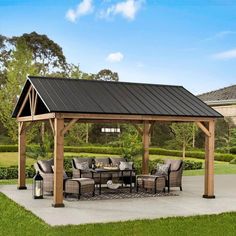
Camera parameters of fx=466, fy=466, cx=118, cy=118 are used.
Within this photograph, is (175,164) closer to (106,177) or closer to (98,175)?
(106,177)

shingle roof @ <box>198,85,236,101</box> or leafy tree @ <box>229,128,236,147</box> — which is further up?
shingle roof @ <box>198,85,236,101</box>

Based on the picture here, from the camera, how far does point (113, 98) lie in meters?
13.1

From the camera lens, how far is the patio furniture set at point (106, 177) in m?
12.6

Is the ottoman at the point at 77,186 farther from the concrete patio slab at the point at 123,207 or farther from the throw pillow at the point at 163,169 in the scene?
the throw pillow at the point at 163,169

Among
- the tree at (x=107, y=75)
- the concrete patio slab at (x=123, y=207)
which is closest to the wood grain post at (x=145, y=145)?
the concrete patio slab at (x=123, y=207)

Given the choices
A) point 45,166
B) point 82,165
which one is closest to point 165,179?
point 82,165

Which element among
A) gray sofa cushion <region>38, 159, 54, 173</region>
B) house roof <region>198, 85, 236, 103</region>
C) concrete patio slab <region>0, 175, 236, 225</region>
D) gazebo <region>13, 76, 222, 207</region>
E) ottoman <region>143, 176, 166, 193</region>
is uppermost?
house roof <region>198, 85, 236, 103</region>

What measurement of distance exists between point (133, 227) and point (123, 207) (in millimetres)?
2226

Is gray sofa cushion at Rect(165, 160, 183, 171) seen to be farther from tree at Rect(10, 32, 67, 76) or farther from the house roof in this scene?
tree at Rect(10, 32, 67, 76)

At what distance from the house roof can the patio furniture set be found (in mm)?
11761

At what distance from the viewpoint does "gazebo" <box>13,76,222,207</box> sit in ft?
37.8

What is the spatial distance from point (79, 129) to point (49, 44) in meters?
12.4

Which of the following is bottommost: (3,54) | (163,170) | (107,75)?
(163,170)

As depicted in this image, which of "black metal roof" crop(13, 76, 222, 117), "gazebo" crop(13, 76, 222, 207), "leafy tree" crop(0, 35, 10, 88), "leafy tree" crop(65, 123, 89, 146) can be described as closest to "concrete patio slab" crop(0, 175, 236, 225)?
"gazebo" crop(13, 76, 222, 207)
